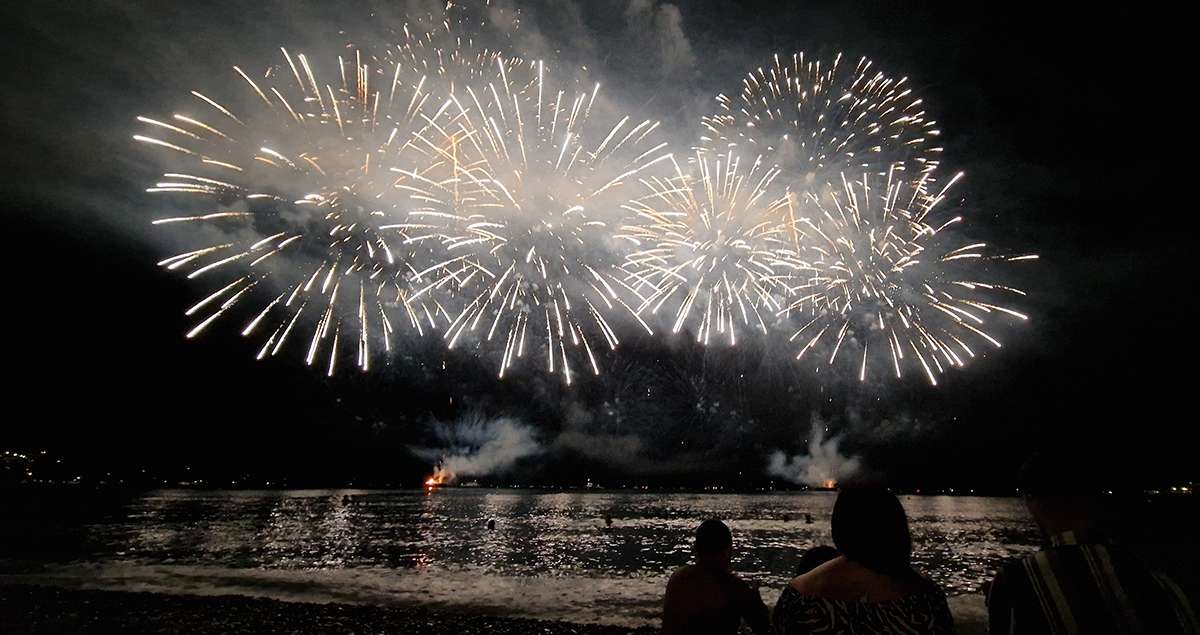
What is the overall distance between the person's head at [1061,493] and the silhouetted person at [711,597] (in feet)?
8.10

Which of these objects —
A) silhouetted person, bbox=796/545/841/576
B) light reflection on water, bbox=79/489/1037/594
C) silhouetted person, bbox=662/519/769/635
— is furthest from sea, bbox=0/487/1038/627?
silhouetted person, bbox=796/545/841/576

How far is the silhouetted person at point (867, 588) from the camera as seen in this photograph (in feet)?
8.55

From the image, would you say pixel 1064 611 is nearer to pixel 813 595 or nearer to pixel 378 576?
pixel 813 595

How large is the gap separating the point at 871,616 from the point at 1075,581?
Result: 823mm

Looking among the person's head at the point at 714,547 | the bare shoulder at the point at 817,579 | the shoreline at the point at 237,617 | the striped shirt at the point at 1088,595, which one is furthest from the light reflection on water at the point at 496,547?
the striped shirt at the point at 1088,595

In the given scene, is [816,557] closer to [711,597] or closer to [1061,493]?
[711,597]

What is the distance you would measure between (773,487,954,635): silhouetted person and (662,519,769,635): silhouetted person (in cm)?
211

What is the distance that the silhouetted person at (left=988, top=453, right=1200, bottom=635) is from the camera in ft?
7.72

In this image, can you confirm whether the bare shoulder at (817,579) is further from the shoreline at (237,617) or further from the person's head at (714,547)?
the shoreline at (237,617)

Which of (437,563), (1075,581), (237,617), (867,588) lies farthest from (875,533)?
(437,563)

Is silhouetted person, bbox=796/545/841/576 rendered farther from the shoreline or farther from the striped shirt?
the shoreline

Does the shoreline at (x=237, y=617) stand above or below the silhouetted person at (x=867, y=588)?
below

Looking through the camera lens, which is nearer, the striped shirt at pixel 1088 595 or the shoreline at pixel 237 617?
the striped shirt at pixel 1088 595

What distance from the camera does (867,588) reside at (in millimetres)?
2615
